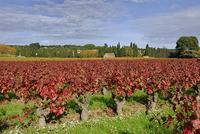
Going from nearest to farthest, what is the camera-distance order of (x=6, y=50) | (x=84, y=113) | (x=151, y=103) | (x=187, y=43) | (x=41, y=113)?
(x=41, y=113), (x=84, y=113), (x=151, y=103), (x=187, y=43), (x=6, y=50)

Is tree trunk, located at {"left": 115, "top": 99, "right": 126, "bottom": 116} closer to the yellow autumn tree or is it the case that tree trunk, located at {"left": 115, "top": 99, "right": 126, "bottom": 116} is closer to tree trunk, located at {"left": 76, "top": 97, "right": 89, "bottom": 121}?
tree trunk, located at {"left": 76, "top": 97, "right": 89, "bottom": 121}

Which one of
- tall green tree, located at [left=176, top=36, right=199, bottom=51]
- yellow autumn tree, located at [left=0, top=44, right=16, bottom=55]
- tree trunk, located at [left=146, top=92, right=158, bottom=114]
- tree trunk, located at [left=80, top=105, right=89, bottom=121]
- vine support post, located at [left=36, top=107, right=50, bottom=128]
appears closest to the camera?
vine support post, located at [left=36, top=107, right=50, bottom=128]

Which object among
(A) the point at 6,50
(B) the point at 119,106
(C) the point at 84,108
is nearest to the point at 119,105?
(B) the point at 119,106

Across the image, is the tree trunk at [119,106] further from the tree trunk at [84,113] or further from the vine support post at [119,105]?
the tree trunk at [84,113]

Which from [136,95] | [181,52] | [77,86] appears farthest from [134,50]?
[77,86]

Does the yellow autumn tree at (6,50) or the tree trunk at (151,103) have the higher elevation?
the tree trunk at (151,103)

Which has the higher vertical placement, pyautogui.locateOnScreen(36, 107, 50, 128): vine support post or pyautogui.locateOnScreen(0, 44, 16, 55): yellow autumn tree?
pyautogui.locateOnScreen(36, 107, 50, 128): vine support post

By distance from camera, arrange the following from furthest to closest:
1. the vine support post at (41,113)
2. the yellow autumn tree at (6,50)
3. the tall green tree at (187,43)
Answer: the yellow autumn tree at (6,50), the tall green tree at (187,43), the vine support post at (41,113)

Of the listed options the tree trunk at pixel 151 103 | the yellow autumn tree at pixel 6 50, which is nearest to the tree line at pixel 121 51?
the yellow autumn tree at pixel 6 50

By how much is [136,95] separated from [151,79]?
448 centimetres

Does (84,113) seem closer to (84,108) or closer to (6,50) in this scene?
(84,108)

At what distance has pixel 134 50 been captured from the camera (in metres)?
115

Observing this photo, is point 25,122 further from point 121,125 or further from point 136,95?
point 136,95


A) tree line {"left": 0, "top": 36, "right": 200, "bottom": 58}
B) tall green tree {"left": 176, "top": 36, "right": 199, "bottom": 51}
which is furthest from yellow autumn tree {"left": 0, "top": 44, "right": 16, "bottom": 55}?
tall green tree {"left": 176, "top": 36, "right": 199, "bottom": 51}
